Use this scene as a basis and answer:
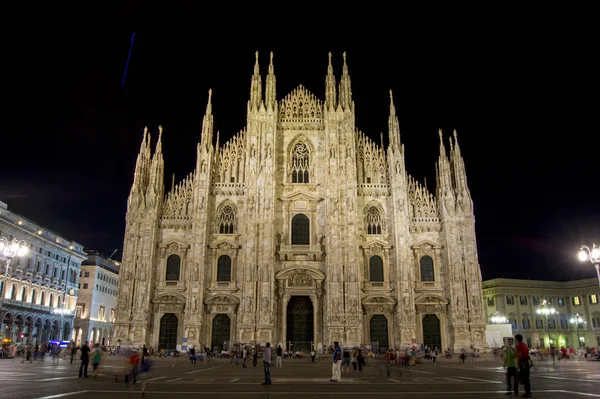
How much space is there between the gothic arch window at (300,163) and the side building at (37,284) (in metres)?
29.0

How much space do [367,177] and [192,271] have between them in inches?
713

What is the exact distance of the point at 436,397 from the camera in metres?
12.2

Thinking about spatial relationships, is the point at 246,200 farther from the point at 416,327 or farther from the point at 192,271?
the point at 416,327

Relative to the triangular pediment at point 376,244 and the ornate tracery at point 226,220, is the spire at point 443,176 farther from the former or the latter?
the ornate tracery at point 226,220

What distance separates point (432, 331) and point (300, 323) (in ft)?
37.5

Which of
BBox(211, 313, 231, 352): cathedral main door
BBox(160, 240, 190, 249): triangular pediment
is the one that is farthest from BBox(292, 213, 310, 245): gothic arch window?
BBox(160, 240, 190, 249): triangular pediment

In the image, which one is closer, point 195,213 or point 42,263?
point 195,213

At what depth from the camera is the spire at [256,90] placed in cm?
4597

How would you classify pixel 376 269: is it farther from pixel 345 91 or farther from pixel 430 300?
pixel 345 91

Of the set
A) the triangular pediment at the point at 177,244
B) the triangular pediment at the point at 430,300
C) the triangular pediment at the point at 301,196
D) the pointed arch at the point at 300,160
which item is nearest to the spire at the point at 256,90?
the pointed arch at the point at 300,160

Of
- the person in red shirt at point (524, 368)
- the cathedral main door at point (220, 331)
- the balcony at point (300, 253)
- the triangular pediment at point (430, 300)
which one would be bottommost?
the person in red shirt at point (524, 368)

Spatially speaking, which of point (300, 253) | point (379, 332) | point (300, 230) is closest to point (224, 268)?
point (300, 253)

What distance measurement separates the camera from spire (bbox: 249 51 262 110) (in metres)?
46.0

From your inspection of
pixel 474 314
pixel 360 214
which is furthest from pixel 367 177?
pixel 474 314
